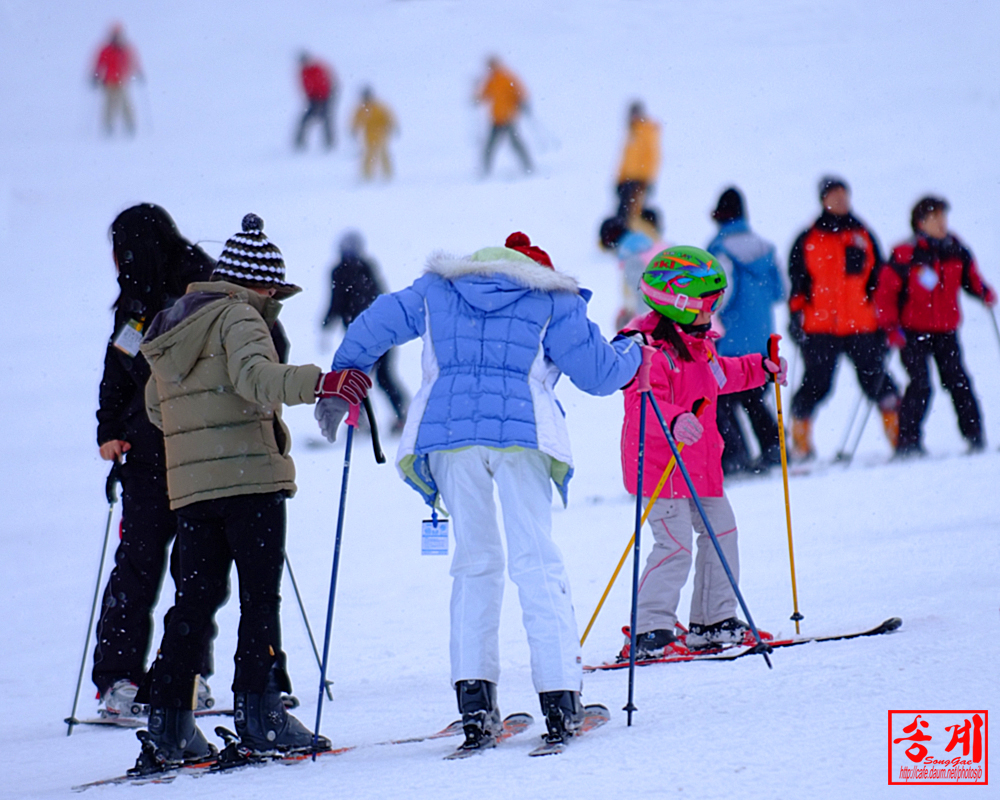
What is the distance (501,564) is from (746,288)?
5.05 metres

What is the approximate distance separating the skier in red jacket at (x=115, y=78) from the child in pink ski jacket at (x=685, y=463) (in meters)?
17.1

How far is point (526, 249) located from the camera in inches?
145

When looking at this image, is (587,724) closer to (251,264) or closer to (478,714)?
A: (478,714)

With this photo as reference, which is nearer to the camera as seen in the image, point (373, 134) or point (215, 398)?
point (215, 398)

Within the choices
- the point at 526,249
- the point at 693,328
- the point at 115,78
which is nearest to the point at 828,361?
the point at 693,328

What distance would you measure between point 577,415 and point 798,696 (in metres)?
6.96

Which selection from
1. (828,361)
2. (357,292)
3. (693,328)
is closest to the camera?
(693,328)

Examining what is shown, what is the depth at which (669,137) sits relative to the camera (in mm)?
17703

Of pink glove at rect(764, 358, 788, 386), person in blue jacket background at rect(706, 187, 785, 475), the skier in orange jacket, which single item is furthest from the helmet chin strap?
the skier in orange jacket

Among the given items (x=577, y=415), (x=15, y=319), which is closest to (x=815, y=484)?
(x=577, y=415)

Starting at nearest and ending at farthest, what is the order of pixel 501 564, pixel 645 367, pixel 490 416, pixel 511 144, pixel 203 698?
pixel 490 416 → pixel 501 564 → pixel 645 367 → pixel 203 698 → pixel 511 144

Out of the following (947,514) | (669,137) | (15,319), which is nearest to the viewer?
(947,514)

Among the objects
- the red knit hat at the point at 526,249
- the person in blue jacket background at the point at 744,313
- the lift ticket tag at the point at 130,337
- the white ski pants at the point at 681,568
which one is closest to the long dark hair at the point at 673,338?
the white ski pants at the point at 681,568

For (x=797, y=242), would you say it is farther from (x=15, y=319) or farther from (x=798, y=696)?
(x=15, y=319)
